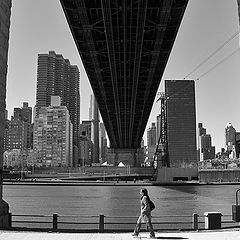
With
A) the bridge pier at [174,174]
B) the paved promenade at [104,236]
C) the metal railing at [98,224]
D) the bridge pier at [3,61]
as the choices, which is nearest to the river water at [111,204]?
the metal railing at [98,224]

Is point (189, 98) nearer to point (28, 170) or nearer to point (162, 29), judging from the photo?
point (28, 170)

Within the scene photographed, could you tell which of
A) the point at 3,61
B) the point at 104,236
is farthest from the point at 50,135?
the point at 104,236

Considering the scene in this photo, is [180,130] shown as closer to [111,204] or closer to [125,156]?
[125,156]

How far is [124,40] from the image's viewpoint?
40531 millimetres

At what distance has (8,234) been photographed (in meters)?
13.4

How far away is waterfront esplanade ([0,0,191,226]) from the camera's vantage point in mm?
31103

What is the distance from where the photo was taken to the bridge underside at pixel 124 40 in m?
32.6

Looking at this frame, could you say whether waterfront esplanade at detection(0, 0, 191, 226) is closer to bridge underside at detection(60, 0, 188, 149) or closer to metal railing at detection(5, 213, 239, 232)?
bridge underside at detection(60, 0, 188, 149)

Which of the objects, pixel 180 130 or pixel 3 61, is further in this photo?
pixel 180 130

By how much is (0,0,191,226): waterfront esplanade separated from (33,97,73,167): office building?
12662 centimetres

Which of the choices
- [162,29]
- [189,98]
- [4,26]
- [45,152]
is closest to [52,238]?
[4,26]

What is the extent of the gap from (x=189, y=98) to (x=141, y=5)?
426 feet

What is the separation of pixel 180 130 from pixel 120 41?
142524mm

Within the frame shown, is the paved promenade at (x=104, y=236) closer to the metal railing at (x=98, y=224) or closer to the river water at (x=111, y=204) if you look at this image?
the metal railing at (x=98, y=224)
